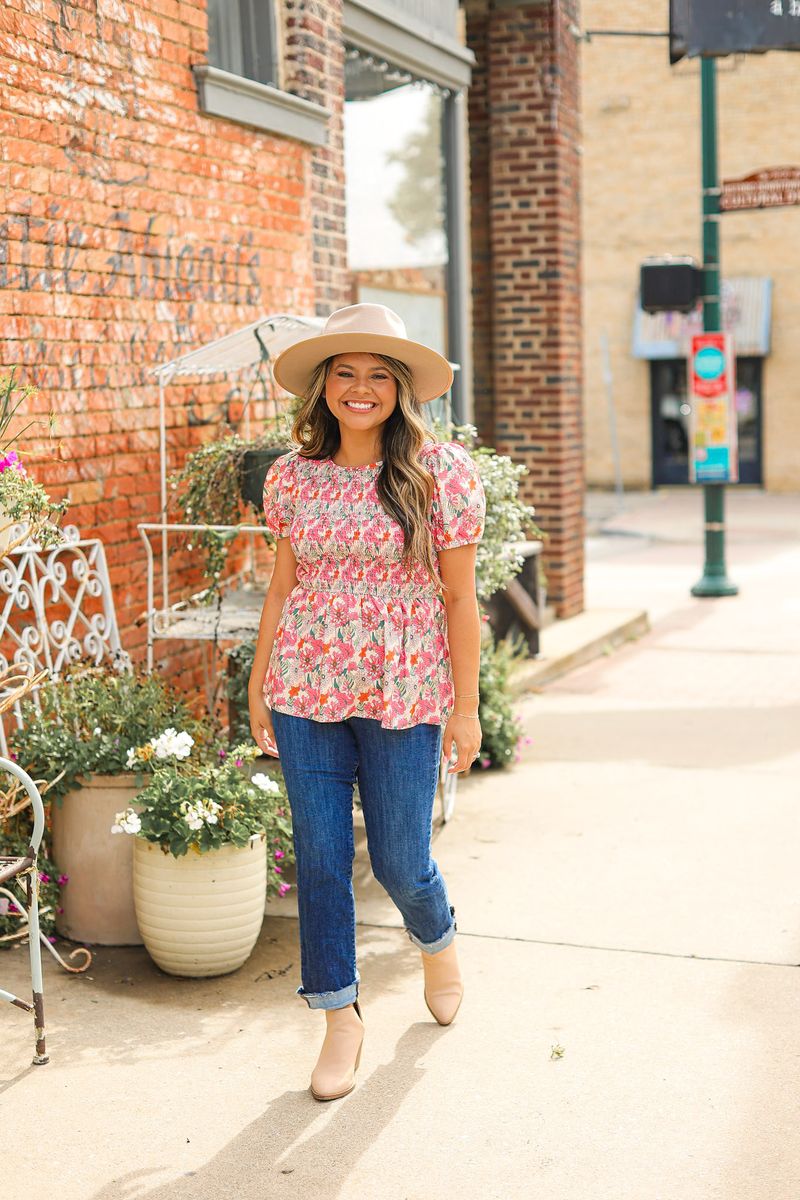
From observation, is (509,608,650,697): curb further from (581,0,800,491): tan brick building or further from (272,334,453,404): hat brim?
(581,0,800,491): tan brick building

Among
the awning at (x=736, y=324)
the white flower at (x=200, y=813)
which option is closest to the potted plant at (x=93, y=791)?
the white flower at (x=200, y=813)

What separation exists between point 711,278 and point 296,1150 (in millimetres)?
10327

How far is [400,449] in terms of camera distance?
3627 millimetres

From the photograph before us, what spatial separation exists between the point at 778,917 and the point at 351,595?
85.8 inches

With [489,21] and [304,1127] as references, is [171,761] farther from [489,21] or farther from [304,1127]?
[489,21]

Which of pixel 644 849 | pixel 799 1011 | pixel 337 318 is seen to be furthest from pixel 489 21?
pixel 799 1011

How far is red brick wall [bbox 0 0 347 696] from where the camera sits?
520 centimetres

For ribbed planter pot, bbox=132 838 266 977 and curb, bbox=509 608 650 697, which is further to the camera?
curb, bbox=509 608 650 697

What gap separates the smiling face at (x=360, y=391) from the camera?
11.9 feet

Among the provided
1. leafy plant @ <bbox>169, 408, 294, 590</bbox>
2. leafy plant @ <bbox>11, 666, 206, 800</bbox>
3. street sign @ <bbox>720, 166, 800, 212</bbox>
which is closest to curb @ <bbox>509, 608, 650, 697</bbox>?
leafy plant @ <bbox>169, 408, 294, 590</bbox>

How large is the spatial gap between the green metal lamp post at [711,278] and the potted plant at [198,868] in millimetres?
8959

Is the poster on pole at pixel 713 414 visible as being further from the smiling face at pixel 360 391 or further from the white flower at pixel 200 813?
the smiling face at pixel 360 391

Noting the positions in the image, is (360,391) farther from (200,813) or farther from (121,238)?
(121,238)

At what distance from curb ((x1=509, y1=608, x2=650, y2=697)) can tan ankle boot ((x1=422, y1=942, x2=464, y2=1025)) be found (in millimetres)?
4405
